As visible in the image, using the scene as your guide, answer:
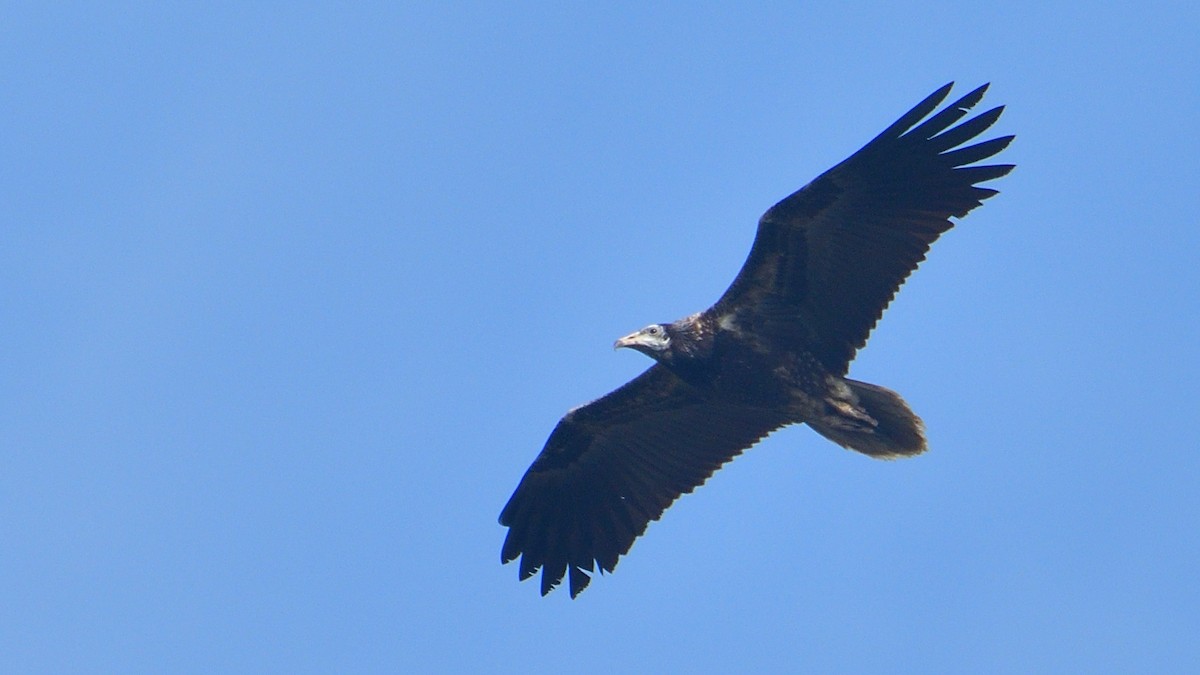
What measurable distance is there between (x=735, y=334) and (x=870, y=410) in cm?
155

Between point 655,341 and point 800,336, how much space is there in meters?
1.44

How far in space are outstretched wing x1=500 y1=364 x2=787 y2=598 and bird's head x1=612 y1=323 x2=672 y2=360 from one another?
1141mm

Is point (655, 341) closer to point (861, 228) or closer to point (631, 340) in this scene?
point (631, 340)

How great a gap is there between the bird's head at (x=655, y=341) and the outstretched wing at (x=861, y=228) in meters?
0.54

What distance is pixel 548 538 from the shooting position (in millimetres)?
19297

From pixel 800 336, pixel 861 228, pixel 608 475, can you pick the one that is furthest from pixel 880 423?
pixel 608 475

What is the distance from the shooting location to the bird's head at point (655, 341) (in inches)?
699

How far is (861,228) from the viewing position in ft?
56.9

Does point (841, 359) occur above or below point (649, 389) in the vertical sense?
below

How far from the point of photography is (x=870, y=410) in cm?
1773

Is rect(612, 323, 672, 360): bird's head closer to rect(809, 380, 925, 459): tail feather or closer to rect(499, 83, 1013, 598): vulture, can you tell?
rect(499, 83, 1013, 598): vulture

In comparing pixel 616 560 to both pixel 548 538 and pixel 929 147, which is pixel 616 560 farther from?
pixel 929 147

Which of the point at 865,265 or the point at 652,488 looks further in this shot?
the point at 652,488

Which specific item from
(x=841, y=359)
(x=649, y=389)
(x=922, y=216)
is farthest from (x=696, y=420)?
(x=922, y=216)
